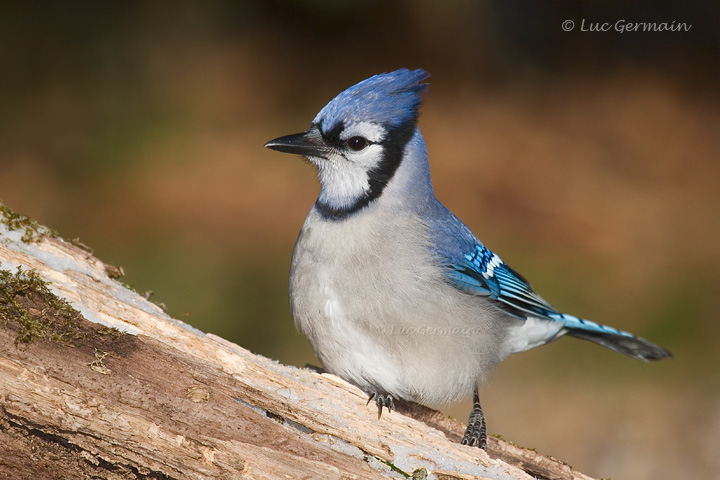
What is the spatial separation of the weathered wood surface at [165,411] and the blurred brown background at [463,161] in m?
2.57

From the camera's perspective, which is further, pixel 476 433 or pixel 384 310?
pixel 476 433

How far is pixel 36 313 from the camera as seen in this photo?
229cm

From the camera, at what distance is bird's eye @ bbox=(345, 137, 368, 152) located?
295 cm

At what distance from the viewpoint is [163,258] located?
20.1 feet

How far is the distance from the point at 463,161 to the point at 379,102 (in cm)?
502

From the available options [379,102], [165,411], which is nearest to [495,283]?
[379,102]

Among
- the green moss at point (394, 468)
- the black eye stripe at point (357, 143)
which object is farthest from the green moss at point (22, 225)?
the green moss at point (394, 468)

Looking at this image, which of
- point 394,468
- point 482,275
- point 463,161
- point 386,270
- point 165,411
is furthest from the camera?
point 463,161

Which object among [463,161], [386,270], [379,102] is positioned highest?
[463,161]

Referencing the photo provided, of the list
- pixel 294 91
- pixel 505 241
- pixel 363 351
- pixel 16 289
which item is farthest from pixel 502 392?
pixel 294 91

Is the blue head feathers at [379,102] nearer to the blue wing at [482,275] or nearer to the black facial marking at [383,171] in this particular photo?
the black facial marking at [383,171]

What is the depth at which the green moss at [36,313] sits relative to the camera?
7.30 feet

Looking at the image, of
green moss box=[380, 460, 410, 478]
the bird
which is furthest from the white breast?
green moss box=[380, 460, 410, 478]

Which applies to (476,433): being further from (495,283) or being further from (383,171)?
(383,171)
